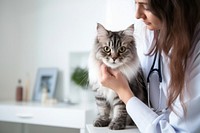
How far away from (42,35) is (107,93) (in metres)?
1.71

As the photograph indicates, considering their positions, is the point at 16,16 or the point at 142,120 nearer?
the point at 142,120

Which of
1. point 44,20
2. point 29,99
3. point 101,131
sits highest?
point 44,20

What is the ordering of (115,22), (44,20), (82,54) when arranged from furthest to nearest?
(44,20)
(82,54)
(115,22)

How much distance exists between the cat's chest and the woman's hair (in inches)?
10.4

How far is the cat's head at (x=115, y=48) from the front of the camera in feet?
2.85

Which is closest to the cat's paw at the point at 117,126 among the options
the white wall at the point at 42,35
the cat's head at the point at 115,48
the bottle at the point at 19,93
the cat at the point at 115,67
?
the cat at the point at 115,67

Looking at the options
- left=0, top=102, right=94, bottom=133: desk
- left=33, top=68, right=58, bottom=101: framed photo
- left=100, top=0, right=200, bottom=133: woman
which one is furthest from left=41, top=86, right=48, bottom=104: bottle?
left=100, top=0, right=200, bottom=133: woman

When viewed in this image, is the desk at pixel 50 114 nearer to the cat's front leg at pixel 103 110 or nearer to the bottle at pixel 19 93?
the bottle at pixel 19 93

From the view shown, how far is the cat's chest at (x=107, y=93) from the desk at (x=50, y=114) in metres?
0.84

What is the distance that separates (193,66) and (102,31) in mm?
384

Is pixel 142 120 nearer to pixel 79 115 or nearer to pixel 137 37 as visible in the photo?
pixel 137 37

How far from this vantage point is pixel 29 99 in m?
2.45

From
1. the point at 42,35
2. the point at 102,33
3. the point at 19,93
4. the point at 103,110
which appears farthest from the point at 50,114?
the point at 102,33

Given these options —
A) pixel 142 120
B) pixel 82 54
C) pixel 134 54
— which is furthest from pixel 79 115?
pixel 142 120
